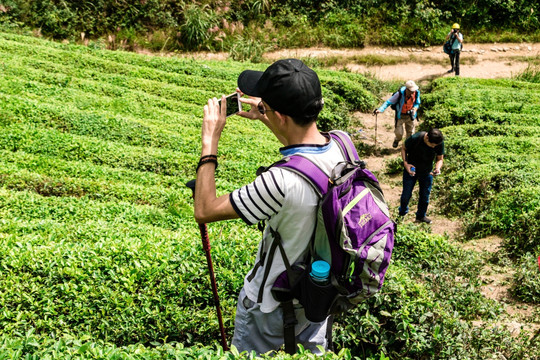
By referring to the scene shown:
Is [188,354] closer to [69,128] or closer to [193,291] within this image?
[193,291]

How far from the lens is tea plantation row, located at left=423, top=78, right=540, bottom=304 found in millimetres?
6785

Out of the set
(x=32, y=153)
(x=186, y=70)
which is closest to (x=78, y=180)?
(x=32, y=153)

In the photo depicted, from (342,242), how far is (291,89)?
0.83 m

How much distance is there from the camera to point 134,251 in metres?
4.14

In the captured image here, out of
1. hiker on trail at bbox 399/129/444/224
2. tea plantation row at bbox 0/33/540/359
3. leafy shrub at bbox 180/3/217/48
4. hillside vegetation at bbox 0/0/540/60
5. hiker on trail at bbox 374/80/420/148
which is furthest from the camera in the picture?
leafy shrub at bbox 180/3/217/48

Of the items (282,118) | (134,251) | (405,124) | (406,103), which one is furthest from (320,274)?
(405,124)

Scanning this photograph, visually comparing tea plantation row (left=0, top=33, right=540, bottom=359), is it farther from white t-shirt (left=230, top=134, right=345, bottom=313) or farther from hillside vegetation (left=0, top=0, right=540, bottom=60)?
hillside vegetation (left=0, top=0, right=540, bottom=60)

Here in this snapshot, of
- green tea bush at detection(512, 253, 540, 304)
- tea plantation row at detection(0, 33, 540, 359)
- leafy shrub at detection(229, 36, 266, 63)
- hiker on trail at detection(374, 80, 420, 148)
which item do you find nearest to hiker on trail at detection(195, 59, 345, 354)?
tea plantation row at detection(0, 33, 540, 359)

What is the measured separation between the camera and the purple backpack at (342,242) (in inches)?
94.0

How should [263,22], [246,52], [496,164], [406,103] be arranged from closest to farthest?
[496,164]
[406,103]
[246,52]
[263,22]

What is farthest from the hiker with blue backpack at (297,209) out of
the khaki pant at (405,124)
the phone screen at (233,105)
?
the khaki pant at (405,124)

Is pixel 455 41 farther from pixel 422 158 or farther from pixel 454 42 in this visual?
pixel 422 158

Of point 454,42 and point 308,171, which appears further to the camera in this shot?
point 454,42

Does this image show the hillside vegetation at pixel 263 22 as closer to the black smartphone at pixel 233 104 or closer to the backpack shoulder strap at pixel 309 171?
the black smartphone at pixel 233 104
